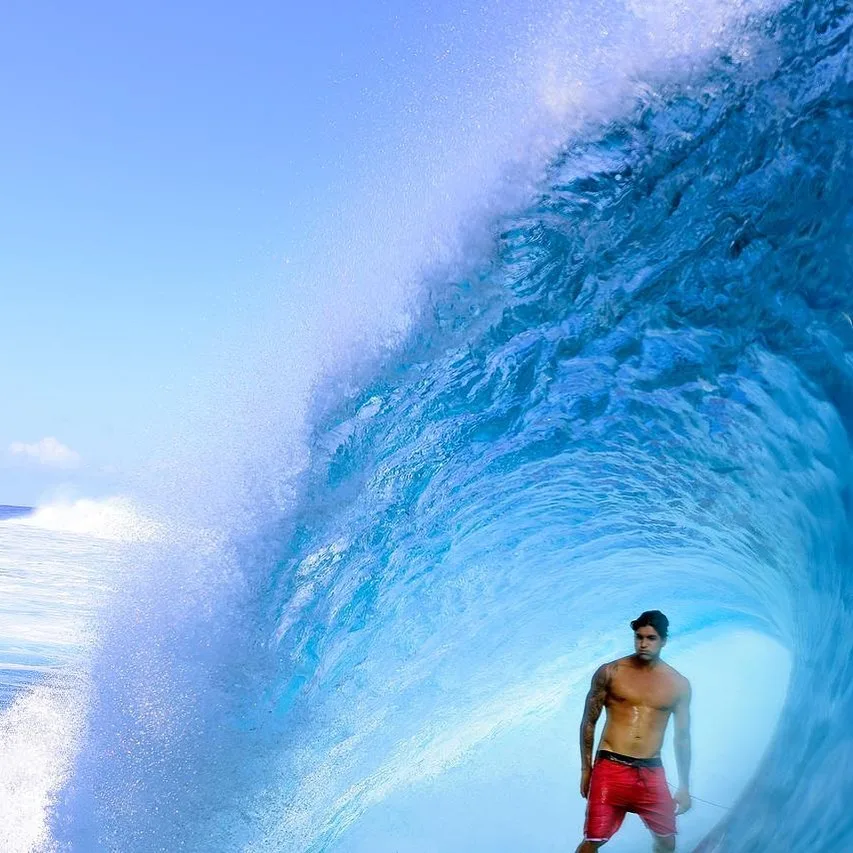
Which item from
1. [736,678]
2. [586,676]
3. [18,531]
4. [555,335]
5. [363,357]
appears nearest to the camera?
[555,335]

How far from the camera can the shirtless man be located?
4168mm

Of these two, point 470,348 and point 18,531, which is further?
point 18,531

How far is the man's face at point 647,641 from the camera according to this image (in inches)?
163

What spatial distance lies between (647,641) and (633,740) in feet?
1.56

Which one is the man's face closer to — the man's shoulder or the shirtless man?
the shirtless man

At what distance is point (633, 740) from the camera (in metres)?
4.19

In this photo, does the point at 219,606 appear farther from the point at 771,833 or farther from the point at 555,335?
the point at 771,833

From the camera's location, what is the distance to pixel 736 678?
38.0 ft

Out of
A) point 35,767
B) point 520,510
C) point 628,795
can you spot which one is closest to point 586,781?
point 628,795

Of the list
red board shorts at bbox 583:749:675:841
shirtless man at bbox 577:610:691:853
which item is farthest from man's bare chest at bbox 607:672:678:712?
red board shorts at bbox 583:749:675:841

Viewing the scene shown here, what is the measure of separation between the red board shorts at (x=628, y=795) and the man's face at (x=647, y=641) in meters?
0.49

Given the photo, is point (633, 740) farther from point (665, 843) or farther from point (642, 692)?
point (665, 843)

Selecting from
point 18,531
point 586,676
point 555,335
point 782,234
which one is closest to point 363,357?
point 555,335

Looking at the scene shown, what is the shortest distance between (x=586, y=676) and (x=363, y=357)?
592 centimetres
